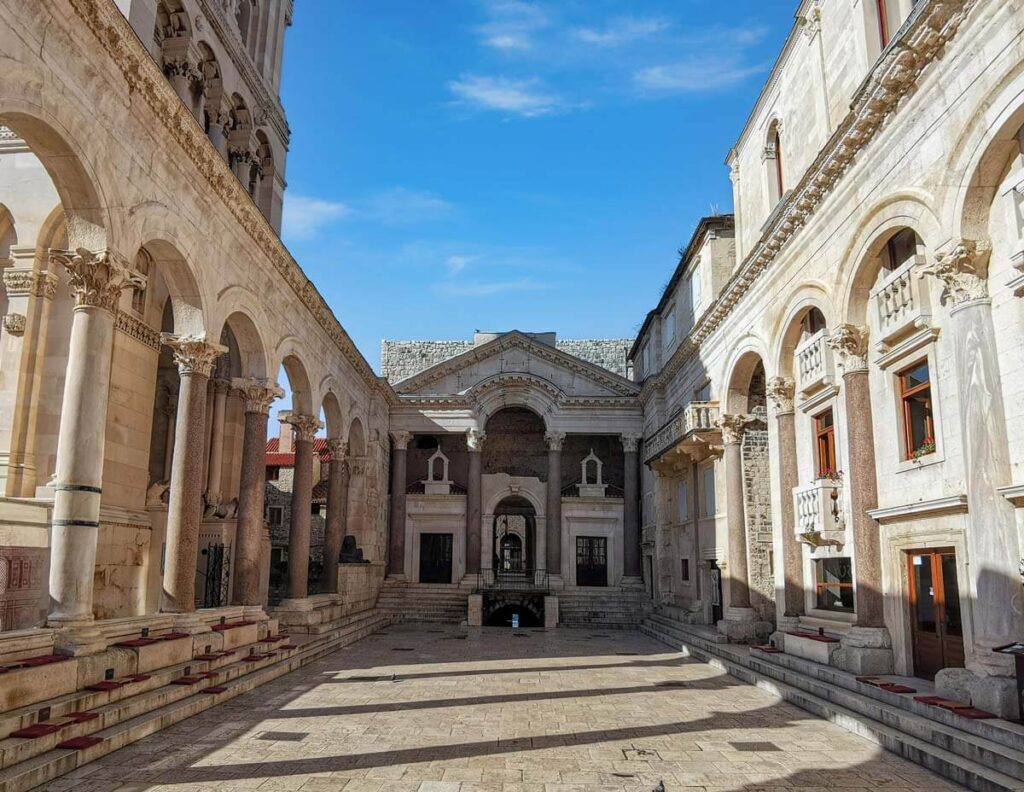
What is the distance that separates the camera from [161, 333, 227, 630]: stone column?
14117 millimetres

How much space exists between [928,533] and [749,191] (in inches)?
463

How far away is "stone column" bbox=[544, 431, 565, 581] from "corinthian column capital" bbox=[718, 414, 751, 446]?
12429mm

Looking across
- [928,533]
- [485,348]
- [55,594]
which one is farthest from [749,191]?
[55,594]

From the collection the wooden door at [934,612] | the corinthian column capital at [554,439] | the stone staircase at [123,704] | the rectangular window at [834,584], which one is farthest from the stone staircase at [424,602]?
the wooden door at [934,612]

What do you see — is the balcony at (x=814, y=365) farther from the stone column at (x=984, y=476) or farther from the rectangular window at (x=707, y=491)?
the rectangular window at (x=707, y=491)

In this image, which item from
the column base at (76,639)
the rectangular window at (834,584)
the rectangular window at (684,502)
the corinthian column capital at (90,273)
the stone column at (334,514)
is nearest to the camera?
the column base at (76,639)

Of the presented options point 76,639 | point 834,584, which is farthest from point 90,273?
point 834,584

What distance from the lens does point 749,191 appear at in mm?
21031

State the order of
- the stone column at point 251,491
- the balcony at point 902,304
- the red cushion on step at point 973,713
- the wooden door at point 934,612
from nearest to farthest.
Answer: the red cushion on step at point 973,713
the wooden door at point 934,612
the balcony at point 902,304
the stone column at point 251,491

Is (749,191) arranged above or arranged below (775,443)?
above

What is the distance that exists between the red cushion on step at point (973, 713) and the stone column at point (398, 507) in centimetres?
2574

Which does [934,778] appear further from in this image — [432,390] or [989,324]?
[432,390]

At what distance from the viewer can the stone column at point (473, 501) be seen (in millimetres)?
32125

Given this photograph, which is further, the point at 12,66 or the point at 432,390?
the point at 432,390
